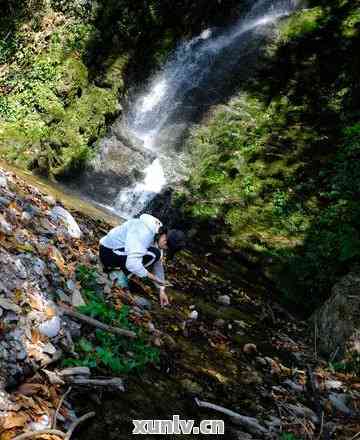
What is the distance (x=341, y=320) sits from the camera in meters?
7.65

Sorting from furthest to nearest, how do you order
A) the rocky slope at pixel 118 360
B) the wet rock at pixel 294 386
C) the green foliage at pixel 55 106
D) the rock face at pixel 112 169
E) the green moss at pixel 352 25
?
the green moss at pixel 352 25
the rock face at pixel 112 169
the green foliage at pixel 55 106
the wet rock at pixel 294 386
the rocky slope at pixel 118 360

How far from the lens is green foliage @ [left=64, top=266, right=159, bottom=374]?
13.1 feet

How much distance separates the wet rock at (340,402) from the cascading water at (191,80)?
43.0ft

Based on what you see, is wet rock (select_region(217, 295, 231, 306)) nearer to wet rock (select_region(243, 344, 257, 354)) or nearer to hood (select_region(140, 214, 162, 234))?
wet rock (select_region(243, 344, 257, 354))

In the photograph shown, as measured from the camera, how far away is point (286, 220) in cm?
1504

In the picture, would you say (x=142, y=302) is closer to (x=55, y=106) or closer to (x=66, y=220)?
(x=66, y=220)

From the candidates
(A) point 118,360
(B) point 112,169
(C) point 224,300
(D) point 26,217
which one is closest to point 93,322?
(A) point 118,360

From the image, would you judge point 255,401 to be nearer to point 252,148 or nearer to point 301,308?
point 301,308

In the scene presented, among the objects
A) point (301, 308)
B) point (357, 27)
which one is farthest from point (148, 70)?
point (301, 308)

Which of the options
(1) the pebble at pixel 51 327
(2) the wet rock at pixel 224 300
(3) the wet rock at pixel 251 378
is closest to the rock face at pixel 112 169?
(2) the wet rock at pixel 224 300

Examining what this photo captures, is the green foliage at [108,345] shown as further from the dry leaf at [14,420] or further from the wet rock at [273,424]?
the wet rock at [273,424]

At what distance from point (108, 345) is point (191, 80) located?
18.4 m

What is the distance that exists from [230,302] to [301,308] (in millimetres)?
2622

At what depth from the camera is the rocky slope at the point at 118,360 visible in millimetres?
3369
